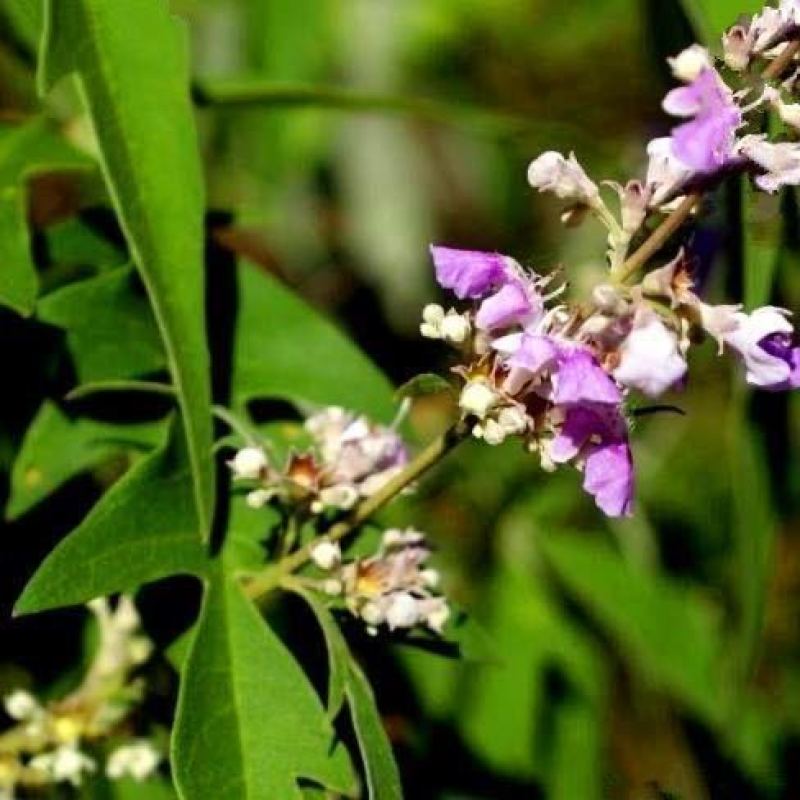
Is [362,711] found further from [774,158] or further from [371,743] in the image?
[774,158]

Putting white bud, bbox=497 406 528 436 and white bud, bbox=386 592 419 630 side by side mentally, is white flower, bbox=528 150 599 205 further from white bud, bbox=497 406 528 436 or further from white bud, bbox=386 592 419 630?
white bud, bbox=386 592 419 630

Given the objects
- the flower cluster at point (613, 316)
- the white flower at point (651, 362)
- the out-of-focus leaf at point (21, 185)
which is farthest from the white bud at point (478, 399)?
the out-of-focus leaf at point (21, 185)

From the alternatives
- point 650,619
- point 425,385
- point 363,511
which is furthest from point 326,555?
point 650,619

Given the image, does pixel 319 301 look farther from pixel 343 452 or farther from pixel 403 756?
pixel 343 452

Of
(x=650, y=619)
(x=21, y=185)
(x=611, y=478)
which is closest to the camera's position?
(x=611, y=478)

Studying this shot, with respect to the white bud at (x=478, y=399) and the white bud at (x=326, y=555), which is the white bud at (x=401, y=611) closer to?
the white bud at (x=326, y=555)

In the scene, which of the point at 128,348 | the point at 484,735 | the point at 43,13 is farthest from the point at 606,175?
the point at 43,13

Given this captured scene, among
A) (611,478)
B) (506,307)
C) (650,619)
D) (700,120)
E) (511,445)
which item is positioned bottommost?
(650,619)
